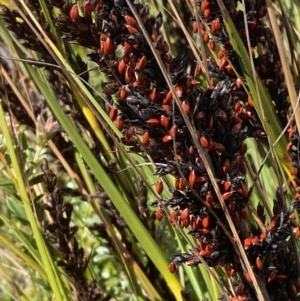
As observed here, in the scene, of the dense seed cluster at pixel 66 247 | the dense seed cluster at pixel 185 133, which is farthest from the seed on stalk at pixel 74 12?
the dense seed cluster at pixel 66 247

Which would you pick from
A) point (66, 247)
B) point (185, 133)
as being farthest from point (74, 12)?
point (66, 247)

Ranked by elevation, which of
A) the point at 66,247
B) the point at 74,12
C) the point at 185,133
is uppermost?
the point at 74,12

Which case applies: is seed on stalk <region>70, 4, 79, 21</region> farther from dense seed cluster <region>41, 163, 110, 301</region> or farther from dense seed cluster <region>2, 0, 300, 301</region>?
dense seed cluster <region>41, 163, 110, 301</region>

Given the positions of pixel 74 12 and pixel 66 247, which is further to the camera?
pixel 66 247

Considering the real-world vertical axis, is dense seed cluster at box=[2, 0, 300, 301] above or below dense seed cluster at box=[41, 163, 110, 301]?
above

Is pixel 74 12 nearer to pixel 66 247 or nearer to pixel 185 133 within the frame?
pixel 185 133

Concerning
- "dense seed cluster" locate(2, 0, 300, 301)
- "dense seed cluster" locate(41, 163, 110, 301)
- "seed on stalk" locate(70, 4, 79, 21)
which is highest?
"seed on stalk" locate(70, 4, 79, 21)

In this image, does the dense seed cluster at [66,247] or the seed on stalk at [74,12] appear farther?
the dense seed cluster at [66,247]

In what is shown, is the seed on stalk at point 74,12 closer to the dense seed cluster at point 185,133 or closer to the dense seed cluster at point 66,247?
the dense seed cluster at point 185,133

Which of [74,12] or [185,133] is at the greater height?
[74,12]

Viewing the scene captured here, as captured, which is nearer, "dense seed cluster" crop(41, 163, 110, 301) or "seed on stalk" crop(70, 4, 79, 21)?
"seed on stalk" crop(70, 4, 79, 21)

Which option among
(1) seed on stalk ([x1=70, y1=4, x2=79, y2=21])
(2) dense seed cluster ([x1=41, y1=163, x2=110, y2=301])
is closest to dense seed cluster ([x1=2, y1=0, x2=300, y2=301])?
(1) seed on stalk ([x1=70, y1=4, x2=79, y2=21])

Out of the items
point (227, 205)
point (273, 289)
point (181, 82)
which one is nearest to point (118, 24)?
point (181, 82)
